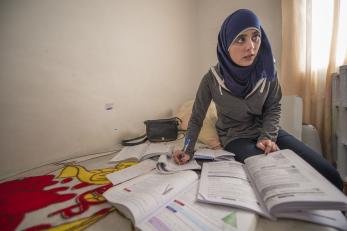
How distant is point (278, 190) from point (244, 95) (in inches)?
20.9

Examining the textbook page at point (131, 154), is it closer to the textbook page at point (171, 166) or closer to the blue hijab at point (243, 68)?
the textbook page at point (171, 166)

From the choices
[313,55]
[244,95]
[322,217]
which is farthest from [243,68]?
[313,55]

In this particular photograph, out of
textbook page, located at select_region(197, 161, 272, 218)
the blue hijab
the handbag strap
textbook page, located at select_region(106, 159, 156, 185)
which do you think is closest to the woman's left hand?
textbook page, located at select_region(197, 161, 272, 218)

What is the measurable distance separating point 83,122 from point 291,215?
1097 mm

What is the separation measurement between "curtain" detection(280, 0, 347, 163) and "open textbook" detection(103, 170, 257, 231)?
118cm

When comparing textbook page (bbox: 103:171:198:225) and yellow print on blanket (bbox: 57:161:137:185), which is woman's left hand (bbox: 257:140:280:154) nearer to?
textbook page (bbox: 103:171:198:225)

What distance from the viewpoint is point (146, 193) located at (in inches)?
21.2

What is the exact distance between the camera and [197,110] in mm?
958

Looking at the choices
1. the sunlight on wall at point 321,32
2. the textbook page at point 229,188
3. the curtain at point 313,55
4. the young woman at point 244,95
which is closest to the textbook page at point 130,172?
the young woman at point 244,95

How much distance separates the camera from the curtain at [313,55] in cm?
122

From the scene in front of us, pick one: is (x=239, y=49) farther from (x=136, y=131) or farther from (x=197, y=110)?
(x=136, y=131)

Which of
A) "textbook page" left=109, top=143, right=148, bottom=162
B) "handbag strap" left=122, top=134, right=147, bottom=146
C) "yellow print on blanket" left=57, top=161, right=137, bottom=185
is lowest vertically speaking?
"handbag strap" left=122, top=134, right=147, bottom=146

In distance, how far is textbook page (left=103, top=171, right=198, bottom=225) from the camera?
48 centimetres

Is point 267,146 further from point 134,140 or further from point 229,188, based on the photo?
point 134,140
